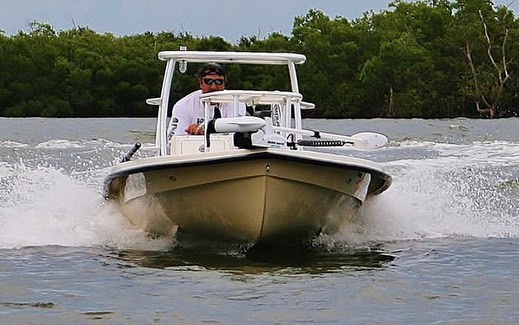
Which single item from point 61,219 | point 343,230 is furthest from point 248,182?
point 61,219

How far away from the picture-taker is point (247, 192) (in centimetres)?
909

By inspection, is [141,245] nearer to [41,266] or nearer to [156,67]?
[41,266]

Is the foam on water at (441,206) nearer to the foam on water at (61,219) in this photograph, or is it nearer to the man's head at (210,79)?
the man's head at (210,79)

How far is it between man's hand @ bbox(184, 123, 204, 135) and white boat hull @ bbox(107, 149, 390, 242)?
77 centimetres

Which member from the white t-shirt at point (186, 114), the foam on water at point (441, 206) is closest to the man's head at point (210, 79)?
the white t-shirt at point (186, 114)

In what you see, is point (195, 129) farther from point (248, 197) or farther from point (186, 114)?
point (248, 197)

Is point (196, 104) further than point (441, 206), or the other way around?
point (441, 206)

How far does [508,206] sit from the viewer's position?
553 inches

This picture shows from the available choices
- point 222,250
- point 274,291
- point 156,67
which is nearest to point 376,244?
point 222,250

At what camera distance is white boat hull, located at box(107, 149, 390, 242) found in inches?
354

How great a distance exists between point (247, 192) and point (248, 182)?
92 mm

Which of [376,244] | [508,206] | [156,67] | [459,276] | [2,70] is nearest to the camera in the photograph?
[459,276]

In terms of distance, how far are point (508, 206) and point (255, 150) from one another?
606 centimetres

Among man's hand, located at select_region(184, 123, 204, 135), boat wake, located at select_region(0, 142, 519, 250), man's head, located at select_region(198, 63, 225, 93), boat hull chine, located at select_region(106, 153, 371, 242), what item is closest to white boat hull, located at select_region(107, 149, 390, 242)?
boat hull chine, located at select_region(106, 153, 371, 242)
